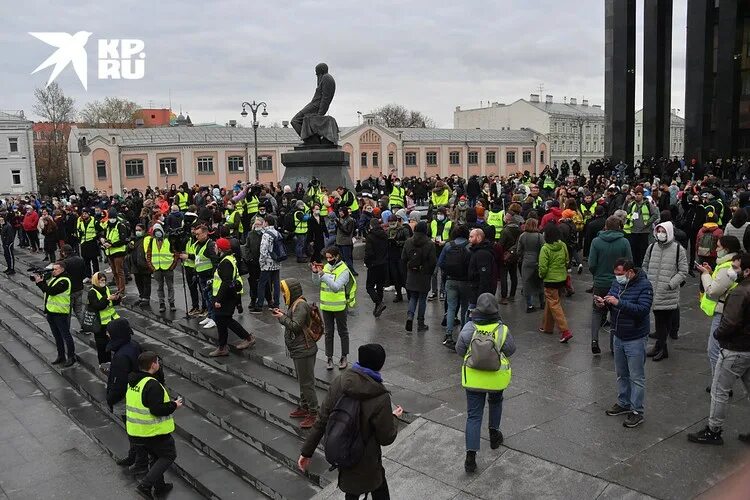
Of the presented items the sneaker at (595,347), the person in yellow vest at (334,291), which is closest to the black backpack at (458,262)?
the person in yellow vest at (334,291)

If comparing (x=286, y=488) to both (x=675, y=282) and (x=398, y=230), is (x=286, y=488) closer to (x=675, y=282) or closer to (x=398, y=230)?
(x=675, y=282)

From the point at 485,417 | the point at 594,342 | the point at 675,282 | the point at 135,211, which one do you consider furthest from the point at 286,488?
the point at 135,211

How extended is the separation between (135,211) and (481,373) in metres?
18.3

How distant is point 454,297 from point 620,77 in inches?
1120

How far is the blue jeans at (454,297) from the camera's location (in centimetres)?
936

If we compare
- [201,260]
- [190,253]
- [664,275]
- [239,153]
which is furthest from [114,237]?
[239,153]

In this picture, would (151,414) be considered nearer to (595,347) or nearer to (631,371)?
(631,371)

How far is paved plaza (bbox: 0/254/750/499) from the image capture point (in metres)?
5.55

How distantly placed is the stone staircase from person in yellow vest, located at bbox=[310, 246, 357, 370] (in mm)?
545

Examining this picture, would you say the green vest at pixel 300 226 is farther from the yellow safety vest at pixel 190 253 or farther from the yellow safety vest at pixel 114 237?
the yellow safety vest at pixel 190 253

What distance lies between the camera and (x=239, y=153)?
56.8 m

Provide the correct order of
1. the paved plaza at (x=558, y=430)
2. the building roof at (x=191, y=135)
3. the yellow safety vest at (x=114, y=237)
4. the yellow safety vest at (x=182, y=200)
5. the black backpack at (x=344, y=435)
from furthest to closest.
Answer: the building roof at (x=191, y=135)
the yellow safety vest at (x=182, y=200)
the yellow safety vest at (x=114, y=237)
the paved plaza at (x=558, y=430)
the black backpack at (x=344, y=435)

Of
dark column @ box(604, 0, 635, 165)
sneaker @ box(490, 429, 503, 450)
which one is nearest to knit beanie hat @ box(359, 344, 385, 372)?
sneaker @ box(490, 429, 503, 450)

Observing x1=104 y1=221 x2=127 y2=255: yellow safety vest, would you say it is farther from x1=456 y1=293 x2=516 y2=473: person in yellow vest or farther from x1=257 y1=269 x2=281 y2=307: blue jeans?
x1=456 y1=293 x2=516 y2=473: person in yellow vest
